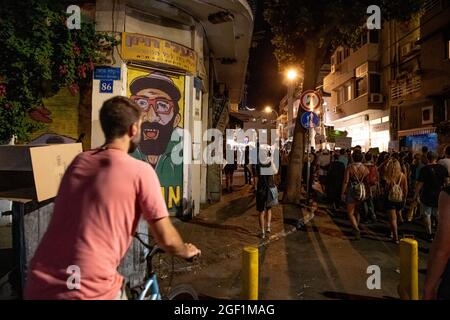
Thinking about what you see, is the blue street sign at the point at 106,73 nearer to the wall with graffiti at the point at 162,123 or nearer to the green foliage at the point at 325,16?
the wall with graffiti at the point at 162,123

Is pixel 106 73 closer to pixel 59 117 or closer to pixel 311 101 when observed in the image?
pixel 59 117

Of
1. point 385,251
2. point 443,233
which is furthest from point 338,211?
point 443,233

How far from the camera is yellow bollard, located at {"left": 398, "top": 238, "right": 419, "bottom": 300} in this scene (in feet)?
15.2

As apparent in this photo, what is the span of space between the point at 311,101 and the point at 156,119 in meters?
4.75

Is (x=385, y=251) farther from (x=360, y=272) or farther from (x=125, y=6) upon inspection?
(x=125, y=6)

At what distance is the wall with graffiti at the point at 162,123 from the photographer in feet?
29.3

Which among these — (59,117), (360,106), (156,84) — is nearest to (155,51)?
(156,84)

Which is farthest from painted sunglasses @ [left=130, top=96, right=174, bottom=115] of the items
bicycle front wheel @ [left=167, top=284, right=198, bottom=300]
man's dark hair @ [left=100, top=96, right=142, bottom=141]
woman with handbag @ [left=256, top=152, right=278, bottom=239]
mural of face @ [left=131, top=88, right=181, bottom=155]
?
man's dark hair @ [left=100, top=96, right=142, bottom=141]

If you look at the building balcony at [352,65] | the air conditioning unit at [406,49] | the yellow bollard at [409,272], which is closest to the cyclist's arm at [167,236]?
the yellow bollard at [409,272]

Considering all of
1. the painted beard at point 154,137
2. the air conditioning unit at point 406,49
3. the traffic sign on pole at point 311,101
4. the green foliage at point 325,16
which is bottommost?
the painted beard at point 154,137

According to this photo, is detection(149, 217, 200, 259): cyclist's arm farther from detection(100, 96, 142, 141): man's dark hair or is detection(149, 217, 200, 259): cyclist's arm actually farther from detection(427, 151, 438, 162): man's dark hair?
detection(427, 151, 438, 162): man's dark hair

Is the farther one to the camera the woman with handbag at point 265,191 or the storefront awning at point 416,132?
the storefront awning at point 416,132

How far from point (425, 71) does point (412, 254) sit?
65.3 ft

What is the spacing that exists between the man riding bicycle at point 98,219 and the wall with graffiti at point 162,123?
6.86 metres
